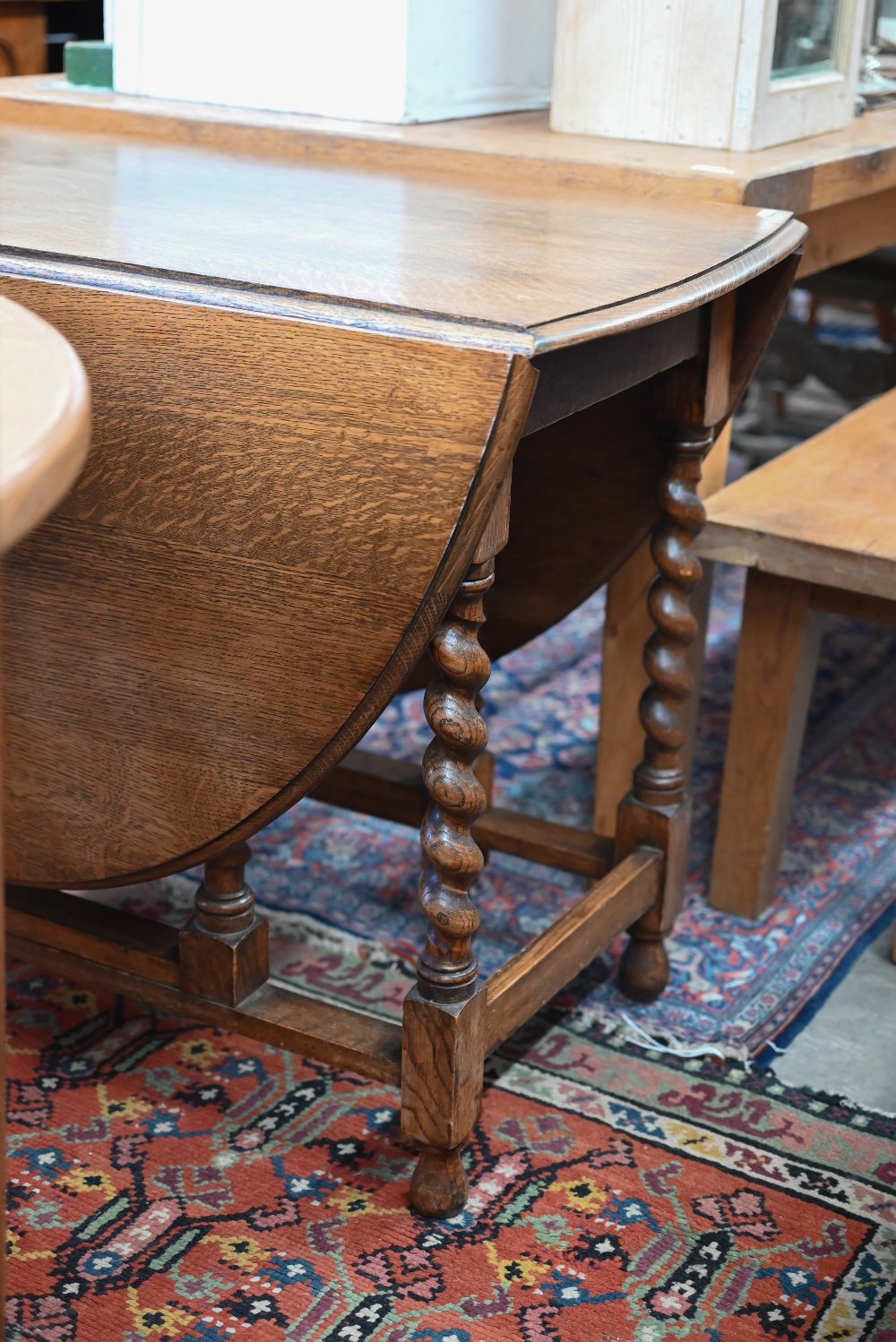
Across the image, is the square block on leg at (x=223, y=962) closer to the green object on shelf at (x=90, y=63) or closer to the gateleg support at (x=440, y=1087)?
the gateleg support at (x=440, y=1087)

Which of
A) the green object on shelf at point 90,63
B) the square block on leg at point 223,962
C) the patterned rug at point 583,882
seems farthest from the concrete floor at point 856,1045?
the green object on shelf at point 90,63

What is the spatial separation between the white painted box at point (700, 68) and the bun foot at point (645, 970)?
938 millimetres

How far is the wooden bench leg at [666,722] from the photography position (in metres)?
1.65

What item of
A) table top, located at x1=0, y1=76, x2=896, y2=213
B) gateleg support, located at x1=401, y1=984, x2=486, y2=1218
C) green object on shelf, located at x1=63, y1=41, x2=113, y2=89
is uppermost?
green object on shelf, located at x1=63, y1=41, x2=113, y2=89

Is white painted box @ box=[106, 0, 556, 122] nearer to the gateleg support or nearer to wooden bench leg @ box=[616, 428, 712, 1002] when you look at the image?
Answer: wooden bench leg @ box=[616, 428, 712, 1002]

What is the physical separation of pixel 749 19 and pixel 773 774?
2.93 ft

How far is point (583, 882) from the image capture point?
2.06m

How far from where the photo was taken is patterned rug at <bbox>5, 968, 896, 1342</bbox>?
1290mm

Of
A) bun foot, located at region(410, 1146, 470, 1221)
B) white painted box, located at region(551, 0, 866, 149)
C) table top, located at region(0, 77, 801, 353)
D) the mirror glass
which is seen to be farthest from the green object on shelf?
bun foot, located at region(410, 1146, 470, 1221)

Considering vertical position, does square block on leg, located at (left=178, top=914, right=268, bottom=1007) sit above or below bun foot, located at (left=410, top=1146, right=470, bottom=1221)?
above

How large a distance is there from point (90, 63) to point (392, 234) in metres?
0.98

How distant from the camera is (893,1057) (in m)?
1.69

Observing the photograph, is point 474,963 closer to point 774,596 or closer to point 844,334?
point 774,596

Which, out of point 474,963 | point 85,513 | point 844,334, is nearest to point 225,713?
point 85,513
